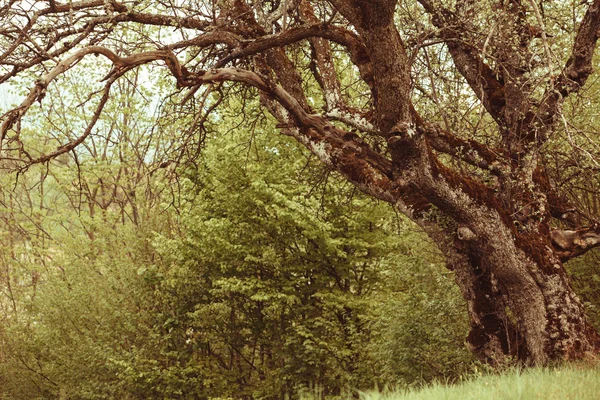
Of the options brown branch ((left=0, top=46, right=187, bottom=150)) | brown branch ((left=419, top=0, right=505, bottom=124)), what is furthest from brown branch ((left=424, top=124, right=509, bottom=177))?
brown branch ((left=0, top=46, right=187, bottom=150))

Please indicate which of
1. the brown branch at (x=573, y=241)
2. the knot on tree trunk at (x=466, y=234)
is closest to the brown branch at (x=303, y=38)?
the knot on tree trunk at (x=466, y=234)

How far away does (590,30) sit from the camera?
7836mm

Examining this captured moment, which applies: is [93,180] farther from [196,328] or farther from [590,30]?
[590,30]

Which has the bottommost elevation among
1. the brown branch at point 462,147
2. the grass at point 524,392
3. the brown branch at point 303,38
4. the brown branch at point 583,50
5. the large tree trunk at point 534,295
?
the grass at point 524,392

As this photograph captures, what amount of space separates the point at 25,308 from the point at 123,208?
575 centimetres

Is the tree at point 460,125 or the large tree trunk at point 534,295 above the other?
the tree at point 460,125

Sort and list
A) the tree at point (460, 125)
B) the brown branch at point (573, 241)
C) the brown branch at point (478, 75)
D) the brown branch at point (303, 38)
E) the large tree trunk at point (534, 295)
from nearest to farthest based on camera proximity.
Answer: the tree at point (460, 125), the large tree trunk at point (534, 295), the brown branch at point (303, 38), the brown branch at point (573, 241), the brown branch at point (478, 75)

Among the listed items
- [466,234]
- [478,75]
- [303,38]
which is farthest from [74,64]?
[478,75]

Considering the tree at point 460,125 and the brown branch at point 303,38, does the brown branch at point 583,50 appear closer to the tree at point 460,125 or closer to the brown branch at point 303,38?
the tree at point 460,125

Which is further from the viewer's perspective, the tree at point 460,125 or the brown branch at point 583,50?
the brown branch at point 583,50

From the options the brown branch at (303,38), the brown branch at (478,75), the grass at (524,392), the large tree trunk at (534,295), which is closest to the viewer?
the grass at (524,392)

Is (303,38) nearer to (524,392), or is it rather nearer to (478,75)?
(478,75)

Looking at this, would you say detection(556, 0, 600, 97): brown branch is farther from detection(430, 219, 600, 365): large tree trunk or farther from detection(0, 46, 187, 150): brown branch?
detection(0, 46, 187, 150): brown branch

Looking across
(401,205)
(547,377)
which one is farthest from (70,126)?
(547,377)
